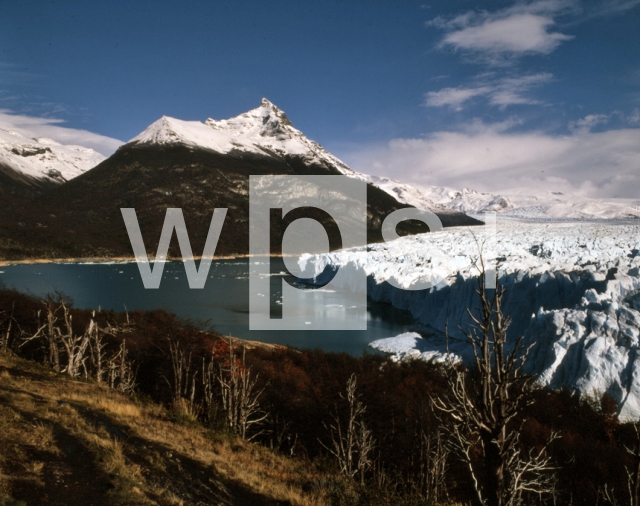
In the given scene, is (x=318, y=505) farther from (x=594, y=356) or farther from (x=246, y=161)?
(x=246, y=161)

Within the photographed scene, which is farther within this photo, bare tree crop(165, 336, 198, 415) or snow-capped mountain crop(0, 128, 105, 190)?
snow-capped mountain crop(0, 128, 105, 190)

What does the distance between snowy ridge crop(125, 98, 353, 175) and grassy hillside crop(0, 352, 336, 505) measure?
10762 cm

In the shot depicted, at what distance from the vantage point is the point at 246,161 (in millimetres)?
109500

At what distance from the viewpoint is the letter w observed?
164ft

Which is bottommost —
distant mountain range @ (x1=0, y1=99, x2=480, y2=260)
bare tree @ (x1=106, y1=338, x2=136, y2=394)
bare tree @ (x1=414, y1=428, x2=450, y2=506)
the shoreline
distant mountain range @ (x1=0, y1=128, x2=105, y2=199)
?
bare tree @ (x1=414, y1=428, x2=450, y2=506)

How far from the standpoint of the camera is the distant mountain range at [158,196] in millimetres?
62344

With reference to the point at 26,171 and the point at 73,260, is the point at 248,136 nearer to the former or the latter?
the point at 26,171

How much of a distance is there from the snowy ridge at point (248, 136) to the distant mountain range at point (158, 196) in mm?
512

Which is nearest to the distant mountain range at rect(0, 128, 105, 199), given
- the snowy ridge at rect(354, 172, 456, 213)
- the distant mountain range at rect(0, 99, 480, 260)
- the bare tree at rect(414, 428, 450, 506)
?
the distant mountain range at rect(0, 99, 480, 260)

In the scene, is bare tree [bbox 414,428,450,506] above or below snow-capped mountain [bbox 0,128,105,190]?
below

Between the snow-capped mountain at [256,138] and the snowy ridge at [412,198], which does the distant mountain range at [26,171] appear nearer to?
the snow-capped mountain at [256,138]

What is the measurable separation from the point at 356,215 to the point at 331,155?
226 ft

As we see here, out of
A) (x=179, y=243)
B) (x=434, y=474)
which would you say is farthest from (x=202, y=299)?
(x=179, y=243)

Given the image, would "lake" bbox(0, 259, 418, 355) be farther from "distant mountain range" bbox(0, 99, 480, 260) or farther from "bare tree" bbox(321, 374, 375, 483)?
"distant mountain range" bbox(0, 99, 480, 260)
